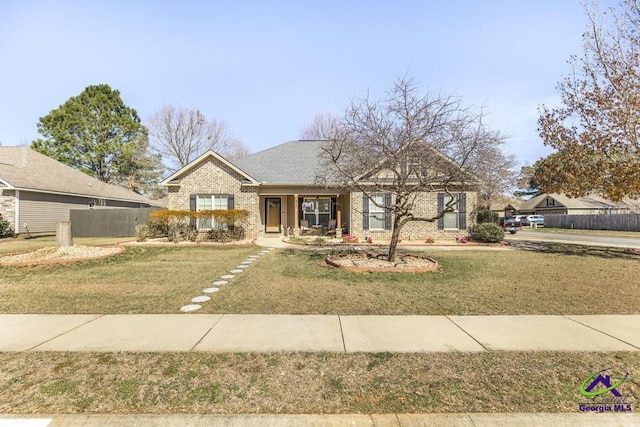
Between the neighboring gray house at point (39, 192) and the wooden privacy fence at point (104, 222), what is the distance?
6.69 feet

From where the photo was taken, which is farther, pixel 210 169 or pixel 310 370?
pixel 210 169

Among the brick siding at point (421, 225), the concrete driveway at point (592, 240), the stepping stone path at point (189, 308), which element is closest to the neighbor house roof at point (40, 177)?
the brick siding at point (421, 225)

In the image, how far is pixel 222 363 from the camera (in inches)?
134

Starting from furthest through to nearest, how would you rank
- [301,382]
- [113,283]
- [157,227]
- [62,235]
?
[157,227], [62,235], [113,283], [301,382]

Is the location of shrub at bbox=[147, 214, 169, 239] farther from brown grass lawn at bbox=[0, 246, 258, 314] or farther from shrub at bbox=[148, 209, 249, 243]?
brown grass lawn at bbox=[0, 246, 258, 314]

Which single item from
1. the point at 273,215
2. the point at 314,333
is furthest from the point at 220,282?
the point at 273,215

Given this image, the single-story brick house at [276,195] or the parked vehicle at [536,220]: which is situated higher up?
the single-story brick house at [276,195]

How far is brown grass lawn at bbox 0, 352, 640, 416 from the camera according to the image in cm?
270

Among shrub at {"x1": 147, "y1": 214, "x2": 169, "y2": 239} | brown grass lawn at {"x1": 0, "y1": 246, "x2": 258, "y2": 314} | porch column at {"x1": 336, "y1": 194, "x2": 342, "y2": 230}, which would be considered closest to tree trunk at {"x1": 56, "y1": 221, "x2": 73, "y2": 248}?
brown grass lawn at {"x1": 0, "y1": 246, "x2": 258, "y2": 314}

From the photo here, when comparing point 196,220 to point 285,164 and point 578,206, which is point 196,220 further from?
point 578,206

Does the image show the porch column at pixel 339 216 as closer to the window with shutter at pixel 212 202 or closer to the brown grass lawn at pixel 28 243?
the window with shutter at pixel 212 202

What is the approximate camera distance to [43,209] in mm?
19953

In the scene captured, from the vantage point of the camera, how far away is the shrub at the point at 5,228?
56.7 ft

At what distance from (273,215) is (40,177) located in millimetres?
15964
